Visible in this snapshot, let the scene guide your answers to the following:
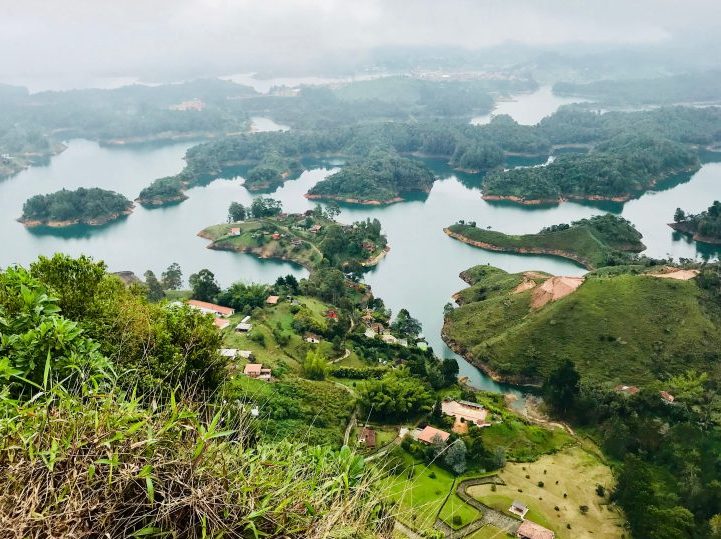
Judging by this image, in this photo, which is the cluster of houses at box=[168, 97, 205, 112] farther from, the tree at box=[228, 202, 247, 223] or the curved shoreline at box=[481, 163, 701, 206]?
the curved shoreline at box=[481, 163, 701, 206]

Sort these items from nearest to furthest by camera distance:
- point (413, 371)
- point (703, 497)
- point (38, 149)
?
1. point (703, 497)
2. point (413, 371)
3. point (38, 149)

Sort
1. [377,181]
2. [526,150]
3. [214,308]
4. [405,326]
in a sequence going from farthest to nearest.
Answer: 1. [526,150]
2. [377,181]
3. [214,308]
4. [405,326]

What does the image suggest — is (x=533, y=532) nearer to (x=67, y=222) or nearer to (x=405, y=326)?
(x=405, y=326)

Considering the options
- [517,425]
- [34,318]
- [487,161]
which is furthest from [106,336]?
[487,161]

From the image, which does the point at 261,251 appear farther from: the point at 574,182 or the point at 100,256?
the point at 574,182

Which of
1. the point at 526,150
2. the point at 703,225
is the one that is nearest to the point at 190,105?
the point at 526,150

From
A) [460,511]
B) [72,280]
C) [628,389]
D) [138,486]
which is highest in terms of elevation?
[138,486]

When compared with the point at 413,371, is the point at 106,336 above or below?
above

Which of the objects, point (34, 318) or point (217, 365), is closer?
point (34, 318)
